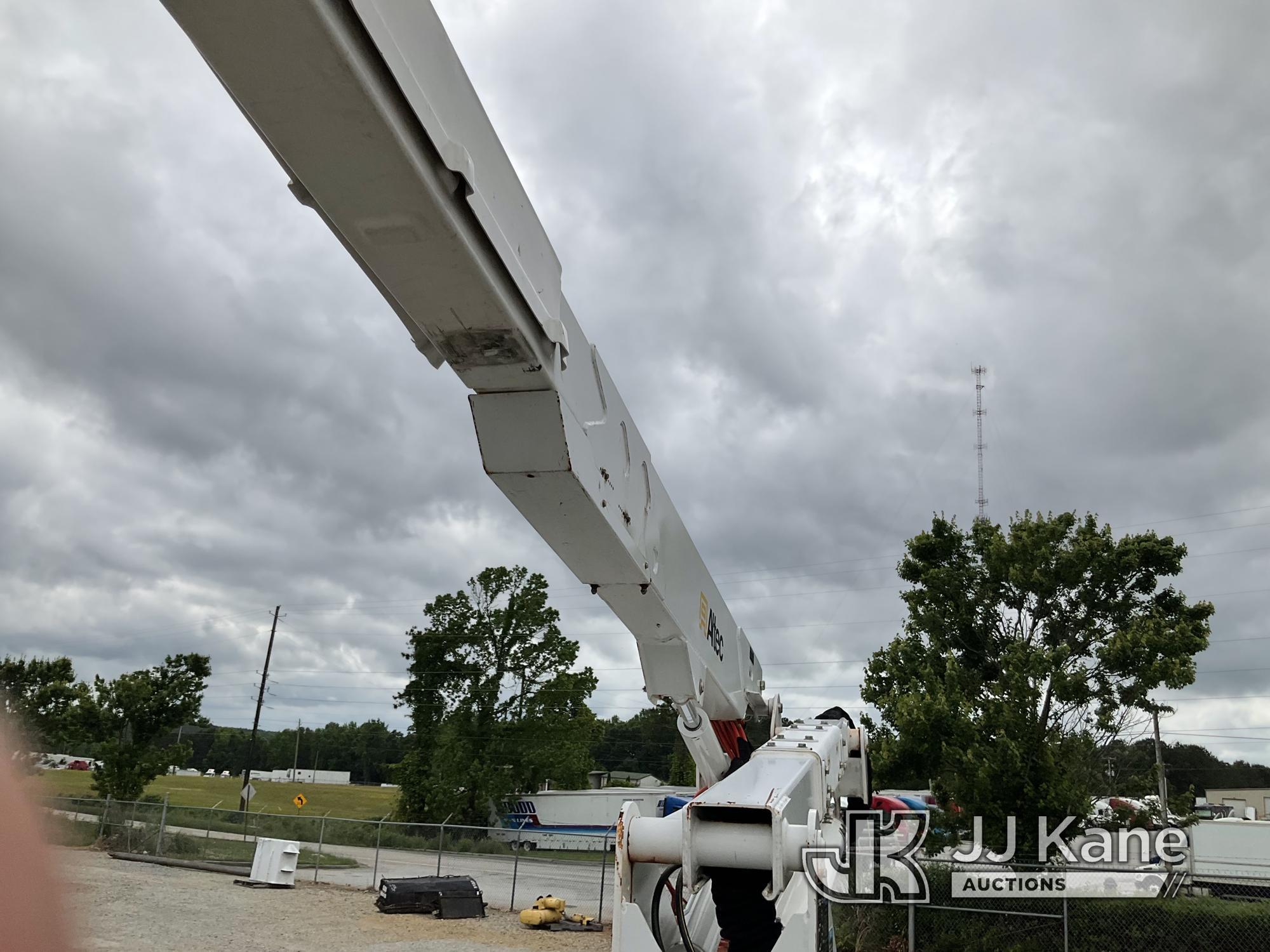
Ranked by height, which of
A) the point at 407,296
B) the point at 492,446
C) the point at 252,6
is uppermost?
the point at 252,6

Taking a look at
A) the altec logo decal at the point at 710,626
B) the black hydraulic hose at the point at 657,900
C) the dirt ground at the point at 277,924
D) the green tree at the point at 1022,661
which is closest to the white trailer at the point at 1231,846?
the green tree at the point at 1022,661

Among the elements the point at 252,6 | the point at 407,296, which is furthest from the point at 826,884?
the point at 252,6

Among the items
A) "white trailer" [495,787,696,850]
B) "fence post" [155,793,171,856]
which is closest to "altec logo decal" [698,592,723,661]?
"fence post" [155,793,171,856]

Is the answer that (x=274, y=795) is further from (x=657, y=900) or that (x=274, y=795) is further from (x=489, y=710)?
(x=657, y=900)

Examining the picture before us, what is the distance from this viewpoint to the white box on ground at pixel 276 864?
1845 cm

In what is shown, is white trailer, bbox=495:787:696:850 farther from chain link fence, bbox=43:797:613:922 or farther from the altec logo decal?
the altec logo decal

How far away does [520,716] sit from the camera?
3431 cm

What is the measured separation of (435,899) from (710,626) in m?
12.6

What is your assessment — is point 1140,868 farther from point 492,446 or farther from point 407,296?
point 407,296

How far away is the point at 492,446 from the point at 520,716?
31728mm

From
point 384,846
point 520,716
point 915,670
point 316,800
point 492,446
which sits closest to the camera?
point 492,446

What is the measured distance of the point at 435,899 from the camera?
16.7 m

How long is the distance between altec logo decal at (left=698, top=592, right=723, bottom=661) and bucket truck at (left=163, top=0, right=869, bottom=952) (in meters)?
0.33

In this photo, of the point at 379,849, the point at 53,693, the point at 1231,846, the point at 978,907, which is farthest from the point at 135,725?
the point at 1231,846
